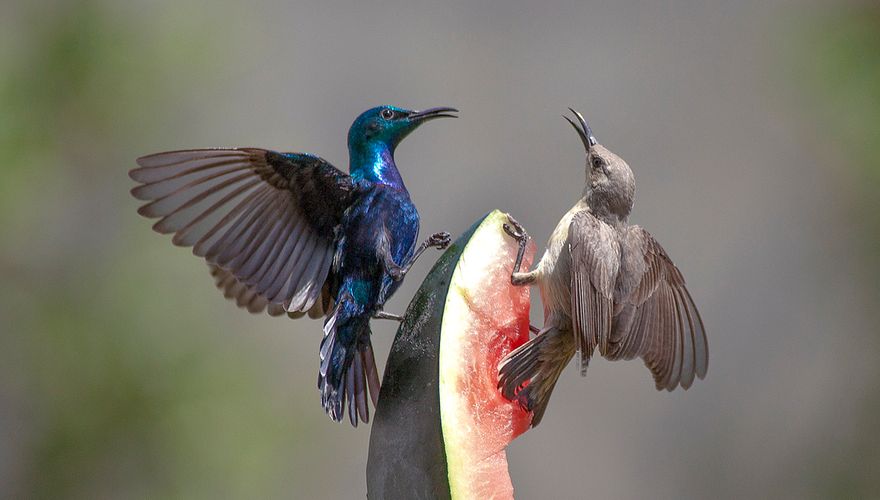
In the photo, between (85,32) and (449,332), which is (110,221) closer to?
(85,32)

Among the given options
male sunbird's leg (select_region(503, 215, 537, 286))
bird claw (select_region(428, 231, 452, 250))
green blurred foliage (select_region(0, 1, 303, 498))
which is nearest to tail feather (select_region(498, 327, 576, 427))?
male sunbird's leg (select_region(503, 215, 537, 286))

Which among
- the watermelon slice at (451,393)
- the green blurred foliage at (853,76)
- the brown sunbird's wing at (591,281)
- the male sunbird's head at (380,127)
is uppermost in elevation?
the green blurred foliage at (853,76)

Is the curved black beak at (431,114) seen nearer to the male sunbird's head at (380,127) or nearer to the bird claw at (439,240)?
the male sunbird's head at (380,127)

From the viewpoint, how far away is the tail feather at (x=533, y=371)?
1531 millimetres

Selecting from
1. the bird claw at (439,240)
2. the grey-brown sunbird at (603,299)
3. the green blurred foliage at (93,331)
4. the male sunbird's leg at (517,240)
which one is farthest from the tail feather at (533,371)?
the green blurred foliage at (93,331)

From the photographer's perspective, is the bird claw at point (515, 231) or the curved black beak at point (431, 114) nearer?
the bird claw at point (515, 231)

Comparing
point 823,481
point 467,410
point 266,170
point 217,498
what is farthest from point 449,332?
point 823,481

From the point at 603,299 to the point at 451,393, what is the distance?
45 centimetres

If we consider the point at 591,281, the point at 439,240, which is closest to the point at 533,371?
the point at 591,281

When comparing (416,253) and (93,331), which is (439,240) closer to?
(416,253)

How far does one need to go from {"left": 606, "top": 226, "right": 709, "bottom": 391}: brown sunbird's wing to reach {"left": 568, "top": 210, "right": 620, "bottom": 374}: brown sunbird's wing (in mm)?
80

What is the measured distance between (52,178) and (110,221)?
25 cm

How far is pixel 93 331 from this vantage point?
129 inches

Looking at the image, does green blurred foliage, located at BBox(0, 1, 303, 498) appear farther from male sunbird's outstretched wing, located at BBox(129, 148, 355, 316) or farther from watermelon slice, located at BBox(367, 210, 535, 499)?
watermelon slice, located at BBox(367, 210, 535, 499)
